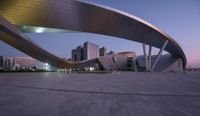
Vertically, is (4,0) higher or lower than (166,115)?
higher

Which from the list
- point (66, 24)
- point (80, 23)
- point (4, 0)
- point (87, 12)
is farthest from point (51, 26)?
point (4, 0)

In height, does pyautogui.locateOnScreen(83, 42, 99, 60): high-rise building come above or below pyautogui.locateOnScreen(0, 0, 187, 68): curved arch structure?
above

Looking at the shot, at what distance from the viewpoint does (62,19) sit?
2689 cm

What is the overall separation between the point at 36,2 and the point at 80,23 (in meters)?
8.26

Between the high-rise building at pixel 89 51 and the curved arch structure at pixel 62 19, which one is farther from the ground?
the high-rise building at pixel 89 51

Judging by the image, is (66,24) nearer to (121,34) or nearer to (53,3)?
(53,3)

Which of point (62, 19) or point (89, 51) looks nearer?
point (62, 19)

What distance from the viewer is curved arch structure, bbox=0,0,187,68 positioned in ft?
71.3

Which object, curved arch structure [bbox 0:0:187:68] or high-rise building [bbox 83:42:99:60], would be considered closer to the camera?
curved arch structure [bbox 0:0:187:68]

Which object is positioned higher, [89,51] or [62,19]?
[89,51]

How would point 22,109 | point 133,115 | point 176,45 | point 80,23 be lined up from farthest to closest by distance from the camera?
1. point 176,45
2. point 80,23
3. point 22,109
4. point 133,115

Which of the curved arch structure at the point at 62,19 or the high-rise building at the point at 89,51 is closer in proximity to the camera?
the curved arch structure at the point at 62,19

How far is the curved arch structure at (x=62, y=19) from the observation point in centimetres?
2173

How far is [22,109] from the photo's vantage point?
12.4 feet
